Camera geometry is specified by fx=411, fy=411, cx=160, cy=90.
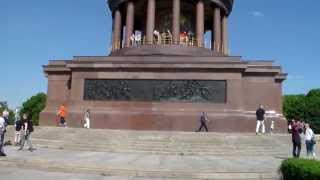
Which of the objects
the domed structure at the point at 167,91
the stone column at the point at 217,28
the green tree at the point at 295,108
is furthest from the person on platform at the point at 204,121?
the green tree at the point at 295,108

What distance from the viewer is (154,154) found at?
650 inches

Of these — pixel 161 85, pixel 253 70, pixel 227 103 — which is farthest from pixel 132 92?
pixel 253 70

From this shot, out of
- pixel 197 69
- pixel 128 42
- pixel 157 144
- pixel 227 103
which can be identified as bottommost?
pixel 157 144

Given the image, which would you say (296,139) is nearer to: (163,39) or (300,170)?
(300,170)

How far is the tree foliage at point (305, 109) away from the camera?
2282 inches

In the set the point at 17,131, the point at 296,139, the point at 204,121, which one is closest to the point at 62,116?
the point at 17,131

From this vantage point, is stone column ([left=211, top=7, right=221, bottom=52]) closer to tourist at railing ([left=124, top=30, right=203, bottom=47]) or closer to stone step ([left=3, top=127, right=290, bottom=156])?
tourist at railing ([left=124, top=30, right=203, bottom=47])

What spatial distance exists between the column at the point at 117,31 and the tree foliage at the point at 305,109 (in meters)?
36.0

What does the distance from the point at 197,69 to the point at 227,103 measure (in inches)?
103

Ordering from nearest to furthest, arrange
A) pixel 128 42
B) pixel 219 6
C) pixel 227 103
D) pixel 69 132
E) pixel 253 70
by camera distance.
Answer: pixel 69 132 → pixel 227 103 → pixel 253 70 → pixel 128 42 → pixel 219 6

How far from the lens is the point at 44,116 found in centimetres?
2552

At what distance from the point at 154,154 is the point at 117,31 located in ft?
56.2

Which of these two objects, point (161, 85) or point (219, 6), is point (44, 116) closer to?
point (161, 85)

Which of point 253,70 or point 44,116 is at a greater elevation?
point 253,70
